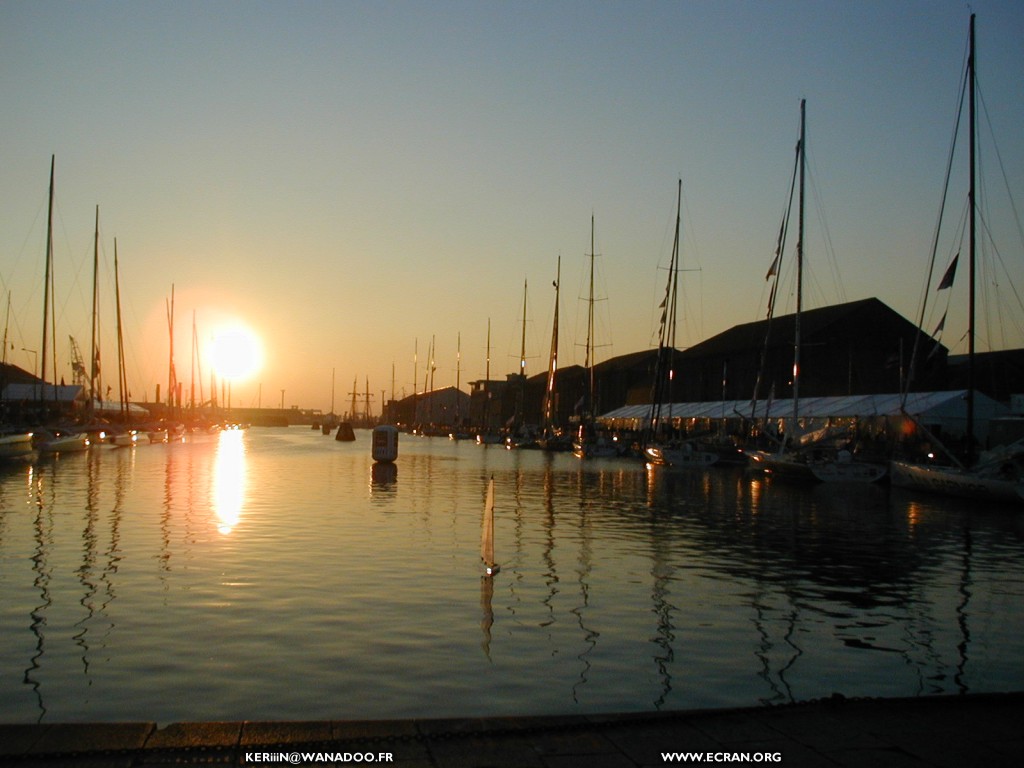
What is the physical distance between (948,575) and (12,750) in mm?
16842

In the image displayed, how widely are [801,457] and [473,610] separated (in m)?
36.5

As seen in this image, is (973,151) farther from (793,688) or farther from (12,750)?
(12,750)

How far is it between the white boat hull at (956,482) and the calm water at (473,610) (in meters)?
5.52

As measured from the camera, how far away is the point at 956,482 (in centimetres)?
3759

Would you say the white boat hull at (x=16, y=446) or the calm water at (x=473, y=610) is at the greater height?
the white boat hull at (x=16, y=446)

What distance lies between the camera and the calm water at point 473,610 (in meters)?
10.0

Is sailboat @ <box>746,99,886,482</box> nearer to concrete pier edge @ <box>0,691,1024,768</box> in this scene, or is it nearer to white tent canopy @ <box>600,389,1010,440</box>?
white tent canopy @ <box>600,389,1010,440</box>

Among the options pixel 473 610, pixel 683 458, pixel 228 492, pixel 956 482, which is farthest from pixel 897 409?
pixel 473 610

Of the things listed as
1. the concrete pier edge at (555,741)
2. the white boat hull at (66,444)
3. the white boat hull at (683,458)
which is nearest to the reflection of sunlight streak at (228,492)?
the white boat hull at (66,444)

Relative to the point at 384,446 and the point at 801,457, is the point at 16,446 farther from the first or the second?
the point at 801,457

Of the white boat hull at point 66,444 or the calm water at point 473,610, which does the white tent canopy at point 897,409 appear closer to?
the calm water at point 473,610

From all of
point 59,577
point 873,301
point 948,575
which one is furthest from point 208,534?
point 873,301

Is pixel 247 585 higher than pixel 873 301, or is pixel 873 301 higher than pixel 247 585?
pixel 873 301

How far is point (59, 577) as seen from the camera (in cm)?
1622
